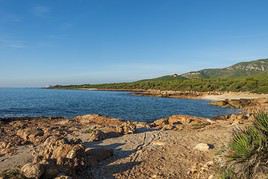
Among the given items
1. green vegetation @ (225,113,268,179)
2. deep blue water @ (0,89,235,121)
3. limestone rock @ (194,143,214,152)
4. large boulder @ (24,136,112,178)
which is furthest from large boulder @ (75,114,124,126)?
green vegetation @ (225,113,268,179)

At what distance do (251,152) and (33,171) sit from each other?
6.84m

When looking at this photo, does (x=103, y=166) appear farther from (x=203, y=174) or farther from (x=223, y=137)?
(x=223, y=137)

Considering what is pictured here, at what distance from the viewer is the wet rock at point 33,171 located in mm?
10180

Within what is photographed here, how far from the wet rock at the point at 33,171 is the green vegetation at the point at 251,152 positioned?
6.03 meters

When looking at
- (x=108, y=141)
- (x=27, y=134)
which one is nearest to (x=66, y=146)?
(x=108, y=141)

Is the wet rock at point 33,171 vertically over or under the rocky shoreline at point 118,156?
over

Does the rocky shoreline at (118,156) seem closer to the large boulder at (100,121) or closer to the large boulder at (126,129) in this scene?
the large boulder at (126,129)

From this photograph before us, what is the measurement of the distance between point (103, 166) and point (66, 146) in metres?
1.73

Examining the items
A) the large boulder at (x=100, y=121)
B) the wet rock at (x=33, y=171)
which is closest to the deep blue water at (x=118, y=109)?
the large boulder at (x=100, y=121)

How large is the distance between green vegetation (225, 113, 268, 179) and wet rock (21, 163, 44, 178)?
6029 mm

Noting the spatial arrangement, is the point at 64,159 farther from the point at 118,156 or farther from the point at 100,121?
the point at 100,121

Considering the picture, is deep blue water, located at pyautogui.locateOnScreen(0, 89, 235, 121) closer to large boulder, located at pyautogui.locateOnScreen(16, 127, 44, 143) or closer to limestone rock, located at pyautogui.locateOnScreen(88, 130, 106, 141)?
large boulder, located at pyautogui.locateOnScreen(16, 127, 44, 143)

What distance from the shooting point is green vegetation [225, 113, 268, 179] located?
9.10 meters

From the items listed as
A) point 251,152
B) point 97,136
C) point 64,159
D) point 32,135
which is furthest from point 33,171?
point 32,135
